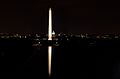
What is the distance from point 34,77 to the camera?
15.5 metres

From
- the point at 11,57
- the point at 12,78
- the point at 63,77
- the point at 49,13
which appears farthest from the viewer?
the point at 49,13

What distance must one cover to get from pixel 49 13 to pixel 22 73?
36.9 meters

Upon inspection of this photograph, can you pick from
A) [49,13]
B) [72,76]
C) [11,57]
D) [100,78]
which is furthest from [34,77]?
[49,13]

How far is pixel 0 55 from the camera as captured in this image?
24859 mm

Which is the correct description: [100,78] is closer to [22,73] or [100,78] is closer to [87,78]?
[87,78]

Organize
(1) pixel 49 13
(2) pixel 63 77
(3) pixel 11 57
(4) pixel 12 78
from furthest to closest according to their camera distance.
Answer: (1) pixel 49 13 < (3) pixel 11 57 < (2) pixel 63 77 < (4) pixel 12 78

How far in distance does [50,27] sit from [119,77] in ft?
128

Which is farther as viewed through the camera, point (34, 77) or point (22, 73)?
point (22, 73)

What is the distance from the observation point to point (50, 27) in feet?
177

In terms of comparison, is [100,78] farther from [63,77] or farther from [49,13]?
[49,13]

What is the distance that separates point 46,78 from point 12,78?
186 cm

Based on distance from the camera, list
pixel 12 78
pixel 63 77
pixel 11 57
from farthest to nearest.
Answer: pixel 11 57
pixel 63 77
pixel 12 78

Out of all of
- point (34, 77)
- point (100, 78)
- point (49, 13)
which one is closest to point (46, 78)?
point (34, 77)

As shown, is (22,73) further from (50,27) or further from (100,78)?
(50,27)
